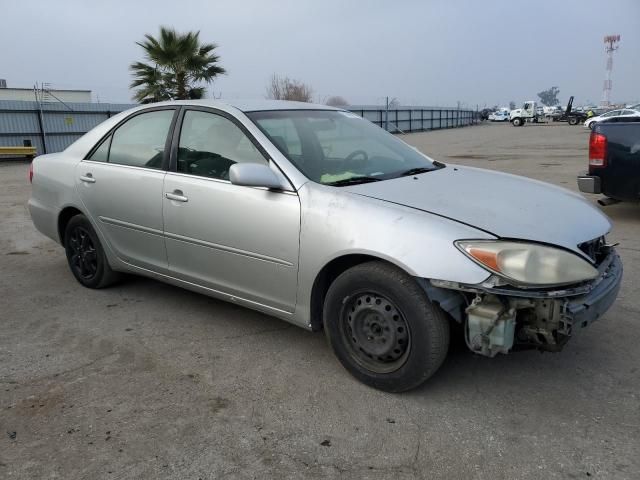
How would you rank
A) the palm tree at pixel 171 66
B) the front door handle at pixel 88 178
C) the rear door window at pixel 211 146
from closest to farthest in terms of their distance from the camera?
the rear door window at pixel 211 146 → the front door handle at pixel 88 178 → the palm tree at pixel 171 66

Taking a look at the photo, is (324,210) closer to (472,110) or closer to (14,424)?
(14,424)

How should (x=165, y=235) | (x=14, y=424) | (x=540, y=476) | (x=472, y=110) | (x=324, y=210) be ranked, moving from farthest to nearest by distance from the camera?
(x=472, y=110)
(x=165, y=235)
(x=324, y=210)
(x=14, y=424)
(x=540, y=476)

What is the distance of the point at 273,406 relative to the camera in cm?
289

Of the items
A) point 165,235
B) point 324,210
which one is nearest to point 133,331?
point 165,235

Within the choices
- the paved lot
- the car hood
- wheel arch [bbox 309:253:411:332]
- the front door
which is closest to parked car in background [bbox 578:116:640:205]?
the paved lot

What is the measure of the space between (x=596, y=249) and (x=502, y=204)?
64 cm

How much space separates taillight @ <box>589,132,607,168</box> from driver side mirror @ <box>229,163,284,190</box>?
4.96 m

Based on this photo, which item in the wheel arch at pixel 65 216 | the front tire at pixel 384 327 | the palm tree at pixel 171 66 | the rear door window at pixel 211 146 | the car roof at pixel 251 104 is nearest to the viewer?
the front tire at pixel 384 327

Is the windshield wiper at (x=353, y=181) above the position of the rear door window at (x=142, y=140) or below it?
below

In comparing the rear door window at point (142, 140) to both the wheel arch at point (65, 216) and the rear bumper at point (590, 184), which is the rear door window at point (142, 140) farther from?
the rear bumper at point (590, 184)

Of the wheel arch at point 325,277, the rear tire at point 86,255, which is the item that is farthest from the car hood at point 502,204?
the rear tire at point 86,255

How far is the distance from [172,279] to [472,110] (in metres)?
60.5

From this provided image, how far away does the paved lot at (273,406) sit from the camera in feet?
7.95

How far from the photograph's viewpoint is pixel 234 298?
3557mm
